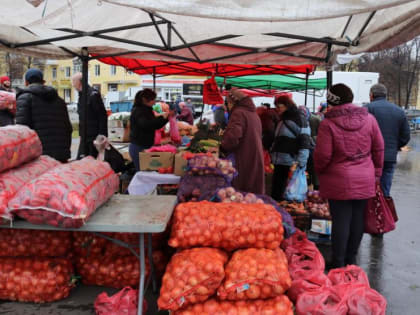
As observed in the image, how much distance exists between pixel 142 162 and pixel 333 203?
2.48 m

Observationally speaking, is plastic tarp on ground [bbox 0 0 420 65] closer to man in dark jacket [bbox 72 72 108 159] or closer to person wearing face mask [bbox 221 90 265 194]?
man in dark jacket [bbox 72 72 108 159]

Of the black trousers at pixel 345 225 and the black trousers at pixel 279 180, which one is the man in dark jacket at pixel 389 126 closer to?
the black trousers at pixel 279 180

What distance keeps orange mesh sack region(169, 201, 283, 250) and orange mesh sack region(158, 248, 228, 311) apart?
0.22 m

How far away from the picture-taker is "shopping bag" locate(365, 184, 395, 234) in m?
3.97

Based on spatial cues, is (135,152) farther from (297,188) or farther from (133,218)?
(133,218)

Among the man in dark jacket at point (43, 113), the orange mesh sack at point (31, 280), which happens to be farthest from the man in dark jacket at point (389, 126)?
the orange mesh sack at point (31, 280)

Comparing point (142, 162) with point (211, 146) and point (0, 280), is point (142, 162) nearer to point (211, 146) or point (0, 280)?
point (211, 146)

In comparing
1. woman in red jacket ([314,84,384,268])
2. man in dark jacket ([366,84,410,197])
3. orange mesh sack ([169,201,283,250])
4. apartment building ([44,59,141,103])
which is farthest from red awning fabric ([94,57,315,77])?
apartment building ([44,59,141,103])

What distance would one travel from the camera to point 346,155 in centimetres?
342

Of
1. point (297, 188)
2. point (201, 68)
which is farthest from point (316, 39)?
point (201, 68)

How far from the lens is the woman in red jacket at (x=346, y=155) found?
3408 millimetres

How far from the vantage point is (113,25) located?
417 cm

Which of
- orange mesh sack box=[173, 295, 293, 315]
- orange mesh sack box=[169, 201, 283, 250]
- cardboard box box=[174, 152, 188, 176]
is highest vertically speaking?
cardboard box box=[174, 152, 188, 176]

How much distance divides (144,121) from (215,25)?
2039mm
